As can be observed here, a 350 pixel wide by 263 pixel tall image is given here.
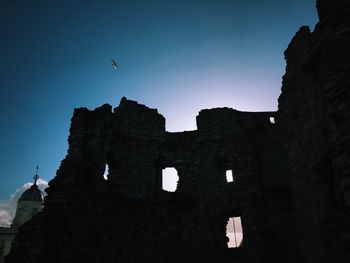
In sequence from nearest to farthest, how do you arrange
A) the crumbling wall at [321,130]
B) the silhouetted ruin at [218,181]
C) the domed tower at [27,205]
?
the crumbling wall at [321,130] < the silhouetted ruin at [218,181] < the domed tower at [27,205]

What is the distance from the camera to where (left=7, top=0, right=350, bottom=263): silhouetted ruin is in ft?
17.6

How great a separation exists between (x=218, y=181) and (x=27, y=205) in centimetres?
4216

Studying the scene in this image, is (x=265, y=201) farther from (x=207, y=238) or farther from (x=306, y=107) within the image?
(x=306, y=107)

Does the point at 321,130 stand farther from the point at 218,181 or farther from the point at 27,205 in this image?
the point at 27,205

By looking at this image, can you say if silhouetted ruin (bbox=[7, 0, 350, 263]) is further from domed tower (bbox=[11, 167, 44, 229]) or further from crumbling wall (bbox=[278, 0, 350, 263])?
domed tower (bbox=[11, 167, 44, 229])

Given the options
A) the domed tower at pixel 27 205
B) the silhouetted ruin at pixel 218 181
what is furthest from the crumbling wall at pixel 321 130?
the domed tower at pixel 27 205

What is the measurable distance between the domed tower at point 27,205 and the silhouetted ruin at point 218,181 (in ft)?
127

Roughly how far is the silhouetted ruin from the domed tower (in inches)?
1523

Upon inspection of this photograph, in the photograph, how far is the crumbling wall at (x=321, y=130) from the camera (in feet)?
14.9

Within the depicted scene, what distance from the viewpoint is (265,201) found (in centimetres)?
1288

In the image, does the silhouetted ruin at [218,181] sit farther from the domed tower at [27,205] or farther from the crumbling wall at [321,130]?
the domed tower at [27,205]

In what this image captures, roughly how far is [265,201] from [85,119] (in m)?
8.45

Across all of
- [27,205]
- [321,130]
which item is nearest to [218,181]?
[321,130]

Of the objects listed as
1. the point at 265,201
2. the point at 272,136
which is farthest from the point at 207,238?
the point at 272,136
